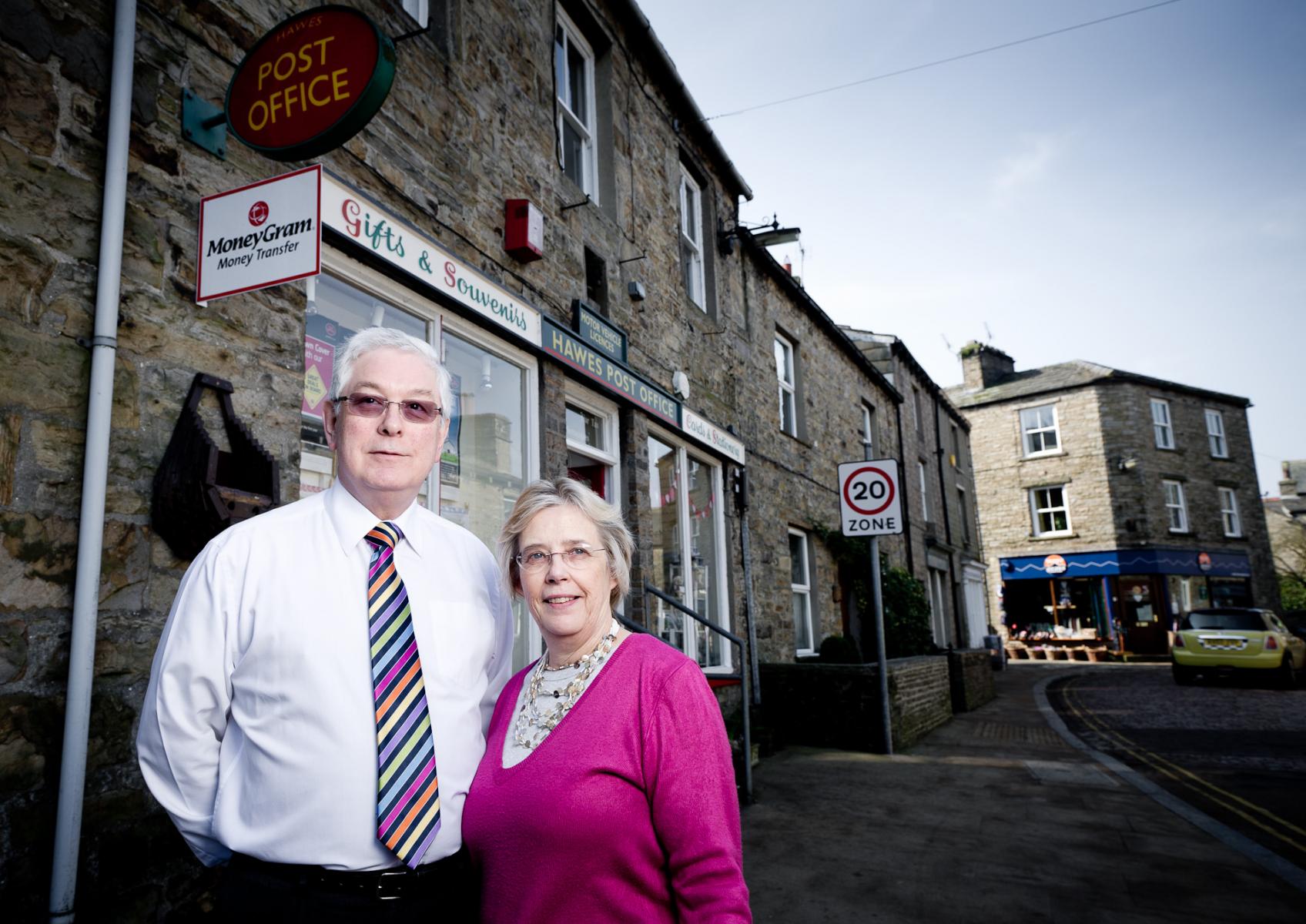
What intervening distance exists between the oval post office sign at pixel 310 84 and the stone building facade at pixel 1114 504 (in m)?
28.0

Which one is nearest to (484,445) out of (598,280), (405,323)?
(405,323)

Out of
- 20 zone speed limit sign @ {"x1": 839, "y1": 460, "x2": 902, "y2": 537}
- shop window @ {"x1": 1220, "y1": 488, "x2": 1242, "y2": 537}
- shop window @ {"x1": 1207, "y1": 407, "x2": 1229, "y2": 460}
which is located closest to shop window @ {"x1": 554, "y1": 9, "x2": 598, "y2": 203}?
20 zone speed limit sign @ {"x1": 839, "y1": 460, "x2": 902, "y2": 537}

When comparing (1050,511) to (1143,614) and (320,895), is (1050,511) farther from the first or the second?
(320,895)

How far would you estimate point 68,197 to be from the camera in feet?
9.19

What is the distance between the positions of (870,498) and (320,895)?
727 centimetres

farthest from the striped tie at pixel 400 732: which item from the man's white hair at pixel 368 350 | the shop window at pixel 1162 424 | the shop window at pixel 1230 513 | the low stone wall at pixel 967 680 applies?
the shop window at pixel 1230 513

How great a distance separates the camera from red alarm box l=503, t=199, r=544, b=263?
559 cm

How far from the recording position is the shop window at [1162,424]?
93.5ft

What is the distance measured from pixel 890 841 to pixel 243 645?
437cm

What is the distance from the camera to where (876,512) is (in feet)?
26.8

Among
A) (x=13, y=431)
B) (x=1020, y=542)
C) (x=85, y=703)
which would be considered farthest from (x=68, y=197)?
(x=1020, y=542)

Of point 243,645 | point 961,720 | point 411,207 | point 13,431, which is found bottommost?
point 961,720

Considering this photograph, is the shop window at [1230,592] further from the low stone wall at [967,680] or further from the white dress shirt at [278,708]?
the white dress shirt at [278,708]

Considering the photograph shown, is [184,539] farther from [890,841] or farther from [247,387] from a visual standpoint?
[890,841]
